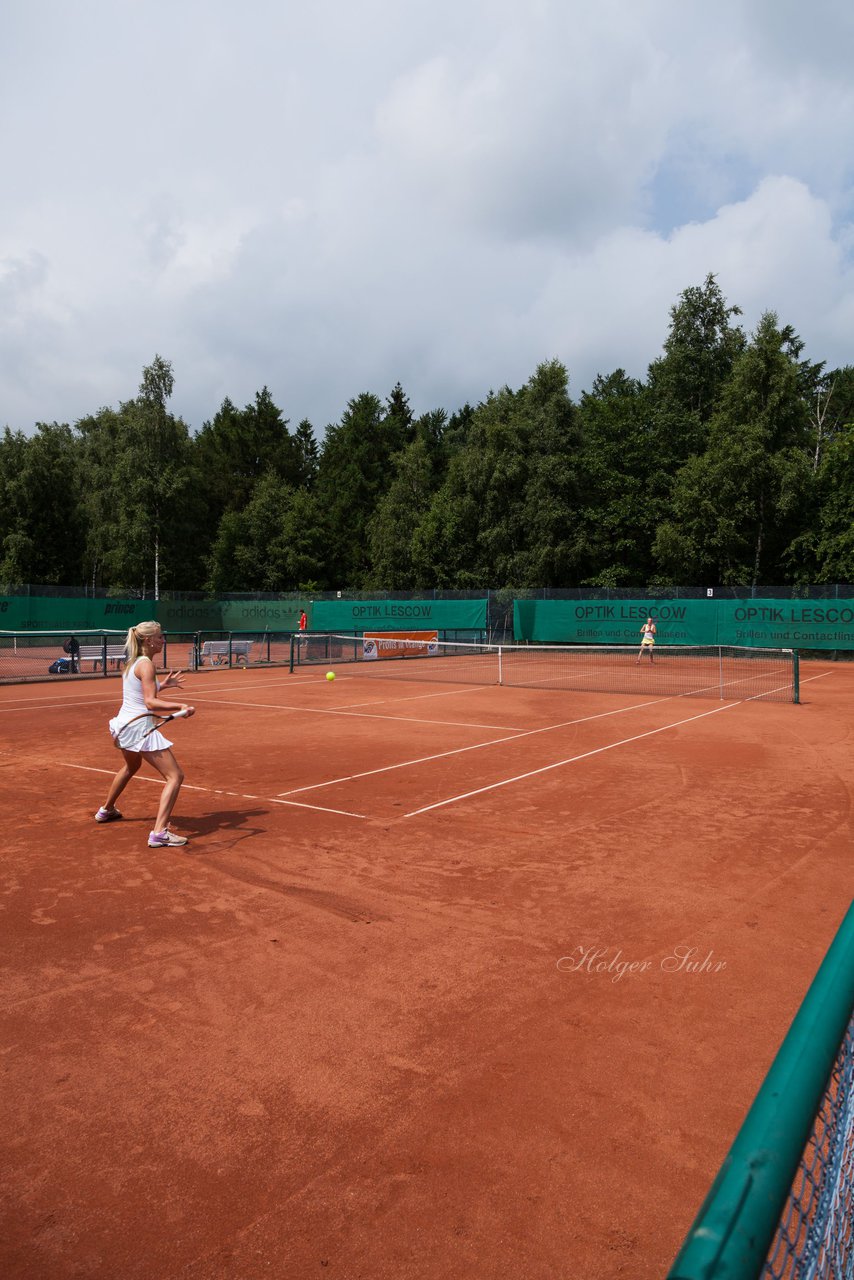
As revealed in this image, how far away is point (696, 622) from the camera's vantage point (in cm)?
3172

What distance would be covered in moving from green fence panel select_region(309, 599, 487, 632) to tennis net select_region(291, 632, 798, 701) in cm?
Result: 228

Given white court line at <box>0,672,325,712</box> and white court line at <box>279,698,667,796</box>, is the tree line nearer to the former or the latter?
white court line at <box>279,698,667,796</box>

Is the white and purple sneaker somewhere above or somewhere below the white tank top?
below

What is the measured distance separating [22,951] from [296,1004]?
1.76m

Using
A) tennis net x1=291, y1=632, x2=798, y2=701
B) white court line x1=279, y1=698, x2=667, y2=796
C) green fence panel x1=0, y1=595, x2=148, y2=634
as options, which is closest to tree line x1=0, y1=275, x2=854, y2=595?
tennis net x1=291, y1=632, x2=798, y2=701

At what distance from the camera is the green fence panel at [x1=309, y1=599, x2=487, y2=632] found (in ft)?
117

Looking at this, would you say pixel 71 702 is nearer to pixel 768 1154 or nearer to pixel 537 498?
pixel 768 1154

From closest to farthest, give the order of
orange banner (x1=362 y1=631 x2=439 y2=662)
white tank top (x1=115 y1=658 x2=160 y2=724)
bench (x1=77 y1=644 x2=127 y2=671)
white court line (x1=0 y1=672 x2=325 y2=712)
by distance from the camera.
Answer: white tank top (x1=115 y1=658 x2=160 y2=724), white court line (x1=0 y1=672 x2=325 y2=712), bench (x1=77 y1=644 x2=127 y2=671), orange banner (x1=362 y1=631 x2=439 y2=662)

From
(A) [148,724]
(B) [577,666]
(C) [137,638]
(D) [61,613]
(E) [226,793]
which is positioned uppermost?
(C) [137,638]

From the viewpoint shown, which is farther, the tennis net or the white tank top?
the tennis net

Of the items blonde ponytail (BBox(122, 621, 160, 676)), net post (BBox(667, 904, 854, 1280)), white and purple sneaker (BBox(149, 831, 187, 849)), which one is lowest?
white and purple sneaker (BBox(149, 831, 187, 849))

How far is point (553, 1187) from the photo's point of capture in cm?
295
